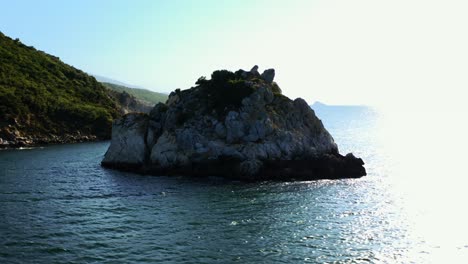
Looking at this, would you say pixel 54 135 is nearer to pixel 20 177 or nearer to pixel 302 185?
pixel 20 177

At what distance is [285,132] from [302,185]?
45.2 feet

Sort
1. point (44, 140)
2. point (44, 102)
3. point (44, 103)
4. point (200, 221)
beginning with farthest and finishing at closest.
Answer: point (44, 102) < point (44, 103) < point (44, 140) < point (200, 221)

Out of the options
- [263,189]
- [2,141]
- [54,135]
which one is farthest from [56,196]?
[54,135]

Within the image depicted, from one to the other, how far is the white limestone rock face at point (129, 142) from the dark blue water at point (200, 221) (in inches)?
360

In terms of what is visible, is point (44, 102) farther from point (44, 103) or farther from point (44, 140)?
point (44, 140)

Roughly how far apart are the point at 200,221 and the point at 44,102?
11400 centimetres

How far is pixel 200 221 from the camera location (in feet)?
157

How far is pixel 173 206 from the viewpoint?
54.3m

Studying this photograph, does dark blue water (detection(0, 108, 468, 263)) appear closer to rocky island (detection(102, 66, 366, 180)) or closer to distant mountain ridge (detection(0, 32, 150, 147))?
rocky island (detection(102, 66, 366, 180))

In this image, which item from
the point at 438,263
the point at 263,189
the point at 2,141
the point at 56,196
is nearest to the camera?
the point at 438,263

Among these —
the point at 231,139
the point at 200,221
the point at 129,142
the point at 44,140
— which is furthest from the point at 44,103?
the point at 200,221

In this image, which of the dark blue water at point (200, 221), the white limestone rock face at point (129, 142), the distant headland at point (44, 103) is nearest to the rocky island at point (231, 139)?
the white limestone rock face at point (129, 142)

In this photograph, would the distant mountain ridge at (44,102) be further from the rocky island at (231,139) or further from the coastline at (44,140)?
the rocky island at (231,139)

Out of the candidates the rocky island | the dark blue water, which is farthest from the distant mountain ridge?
the dark blue water
